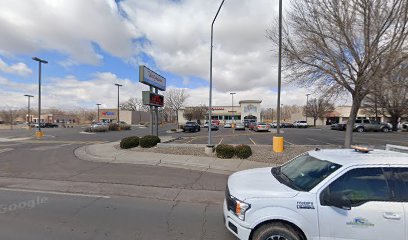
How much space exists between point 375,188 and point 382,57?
403 inches

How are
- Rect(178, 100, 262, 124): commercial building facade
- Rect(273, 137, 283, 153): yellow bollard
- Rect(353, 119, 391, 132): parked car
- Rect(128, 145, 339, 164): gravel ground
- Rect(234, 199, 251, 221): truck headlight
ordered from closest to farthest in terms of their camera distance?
Rect(234, 199, 251, 221): truck headlight, Rect(128, 145, 339, 164): gravel ground, Rect(273, 137, 283, 153): yellow bollard, Rect(353, 119, 391, 132): parked car, Rect(178, 100, 262, 124): commercial building facade

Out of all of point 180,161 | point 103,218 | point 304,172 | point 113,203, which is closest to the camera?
point 304,172

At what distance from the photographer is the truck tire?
326 cm

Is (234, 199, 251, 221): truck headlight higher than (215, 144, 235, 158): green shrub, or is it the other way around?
(234, 199, 251, 221): truck headlight

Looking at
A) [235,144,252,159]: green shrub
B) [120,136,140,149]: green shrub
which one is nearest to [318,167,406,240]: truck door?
[235,144,252,159]: green shrub

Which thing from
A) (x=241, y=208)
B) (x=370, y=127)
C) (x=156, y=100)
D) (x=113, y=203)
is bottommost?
(x=113, y=203)

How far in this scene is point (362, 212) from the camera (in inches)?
126

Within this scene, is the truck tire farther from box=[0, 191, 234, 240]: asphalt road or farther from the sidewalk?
the sidewalk

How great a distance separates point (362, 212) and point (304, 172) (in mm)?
998

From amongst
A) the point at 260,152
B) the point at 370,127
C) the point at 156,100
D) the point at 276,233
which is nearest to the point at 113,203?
the point at 276,233

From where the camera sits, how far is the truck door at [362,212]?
3.14 m

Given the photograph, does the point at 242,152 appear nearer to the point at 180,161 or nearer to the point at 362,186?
the point at 180,161

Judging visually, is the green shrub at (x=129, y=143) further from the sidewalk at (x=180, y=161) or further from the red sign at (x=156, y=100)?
the red sign at (x=156, y=100)

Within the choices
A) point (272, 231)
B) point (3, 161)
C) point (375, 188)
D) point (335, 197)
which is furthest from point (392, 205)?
point (3, 161)
